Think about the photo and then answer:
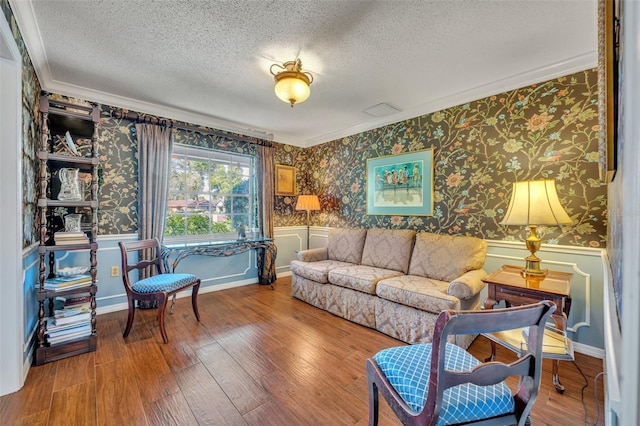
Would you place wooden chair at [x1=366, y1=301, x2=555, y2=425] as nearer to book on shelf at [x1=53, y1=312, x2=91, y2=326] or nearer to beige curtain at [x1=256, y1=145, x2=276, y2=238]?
book on shelf at [x1=53, y1=312, x2=91, y2=326]

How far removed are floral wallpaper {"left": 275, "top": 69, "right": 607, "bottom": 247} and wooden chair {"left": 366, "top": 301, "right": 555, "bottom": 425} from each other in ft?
6.30

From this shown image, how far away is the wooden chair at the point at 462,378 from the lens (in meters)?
0.85

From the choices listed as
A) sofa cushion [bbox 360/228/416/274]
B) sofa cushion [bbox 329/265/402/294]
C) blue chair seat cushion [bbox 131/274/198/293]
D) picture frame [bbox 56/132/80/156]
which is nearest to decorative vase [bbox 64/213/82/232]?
picture frame [bbox 56/132/80/156]

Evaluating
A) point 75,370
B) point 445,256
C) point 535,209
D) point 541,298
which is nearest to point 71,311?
point 75,370

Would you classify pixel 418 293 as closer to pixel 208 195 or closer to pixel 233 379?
pixel 233 379

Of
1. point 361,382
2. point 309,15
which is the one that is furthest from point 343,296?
point 309,15

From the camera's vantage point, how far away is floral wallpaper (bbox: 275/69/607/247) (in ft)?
7.29

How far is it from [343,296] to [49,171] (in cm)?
314

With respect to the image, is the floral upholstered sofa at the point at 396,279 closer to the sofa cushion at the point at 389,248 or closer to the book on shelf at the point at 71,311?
the sofa cushion at the point at 389,248

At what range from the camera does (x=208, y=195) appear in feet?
12.9

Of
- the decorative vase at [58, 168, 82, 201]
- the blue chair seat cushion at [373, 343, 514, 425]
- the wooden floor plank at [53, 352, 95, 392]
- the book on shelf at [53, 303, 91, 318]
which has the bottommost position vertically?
the wooden floor plank at [53, 352, 95, 392]

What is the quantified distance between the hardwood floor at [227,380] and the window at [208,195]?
A: 1.39 metres

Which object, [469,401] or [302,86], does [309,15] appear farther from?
[469,401]

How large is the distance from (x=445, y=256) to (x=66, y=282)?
3397 mm
